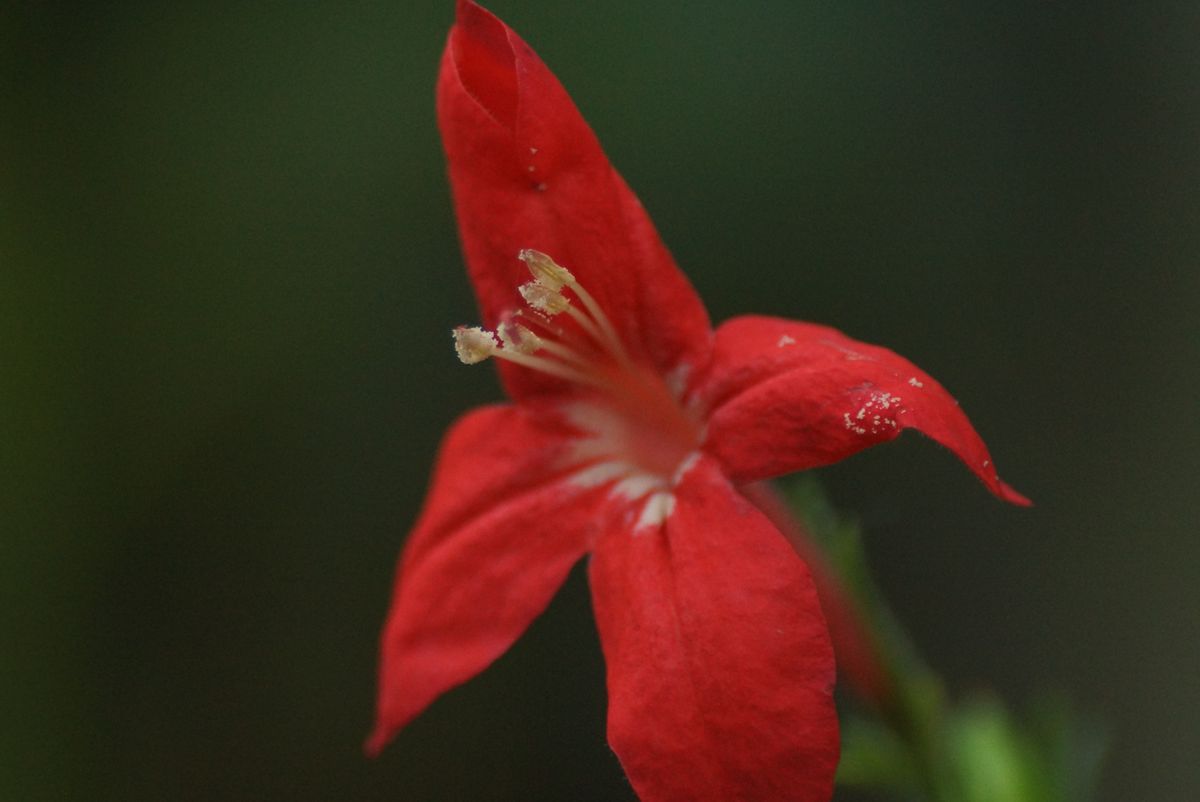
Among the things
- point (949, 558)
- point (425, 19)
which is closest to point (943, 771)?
point (949, 558)

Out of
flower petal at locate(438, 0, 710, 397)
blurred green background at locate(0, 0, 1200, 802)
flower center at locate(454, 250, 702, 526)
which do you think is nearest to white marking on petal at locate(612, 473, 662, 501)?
flower center at locate(454, 250, 702, 526)

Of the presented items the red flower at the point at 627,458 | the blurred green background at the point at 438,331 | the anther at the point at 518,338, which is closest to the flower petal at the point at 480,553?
the red flower at the point at 627,458

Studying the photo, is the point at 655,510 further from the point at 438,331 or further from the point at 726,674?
the point at 438,331

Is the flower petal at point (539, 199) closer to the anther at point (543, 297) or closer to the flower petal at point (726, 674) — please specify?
the anther at point (543, 297)

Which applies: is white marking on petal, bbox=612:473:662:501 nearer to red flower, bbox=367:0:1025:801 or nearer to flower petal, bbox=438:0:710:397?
red flower, bbox=367:0:1025:801

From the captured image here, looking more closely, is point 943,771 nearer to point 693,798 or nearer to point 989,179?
point 693,798

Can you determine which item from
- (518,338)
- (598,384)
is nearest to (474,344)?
(518,338)

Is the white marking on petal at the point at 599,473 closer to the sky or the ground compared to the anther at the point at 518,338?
closer to the ground
